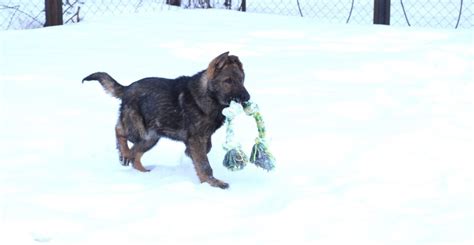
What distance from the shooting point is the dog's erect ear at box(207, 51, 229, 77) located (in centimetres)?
564

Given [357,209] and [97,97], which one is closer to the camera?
[357,209]

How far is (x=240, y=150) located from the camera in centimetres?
584

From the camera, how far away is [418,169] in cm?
573

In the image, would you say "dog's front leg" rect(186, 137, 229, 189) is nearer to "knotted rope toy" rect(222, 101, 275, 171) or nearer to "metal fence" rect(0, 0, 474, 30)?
"knotted rope toy" rect(222, 101, 275, 171)

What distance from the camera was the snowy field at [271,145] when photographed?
475 centimetres

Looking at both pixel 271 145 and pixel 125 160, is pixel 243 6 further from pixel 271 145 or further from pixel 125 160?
pixel 125 160

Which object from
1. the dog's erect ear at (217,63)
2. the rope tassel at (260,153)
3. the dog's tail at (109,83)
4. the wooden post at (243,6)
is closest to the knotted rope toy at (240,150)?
the rope tassel at (260,153)

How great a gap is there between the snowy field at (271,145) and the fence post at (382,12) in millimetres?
558

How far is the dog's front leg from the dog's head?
0.33m

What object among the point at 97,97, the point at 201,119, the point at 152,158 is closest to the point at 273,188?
the point at 201,119

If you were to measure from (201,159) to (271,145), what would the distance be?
2.87ft

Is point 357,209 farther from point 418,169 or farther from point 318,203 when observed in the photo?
point 418,169

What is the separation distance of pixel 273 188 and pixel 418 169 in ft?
3.32

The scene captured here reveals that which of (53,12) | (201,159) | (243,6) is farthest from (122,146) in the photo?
(243,6)
